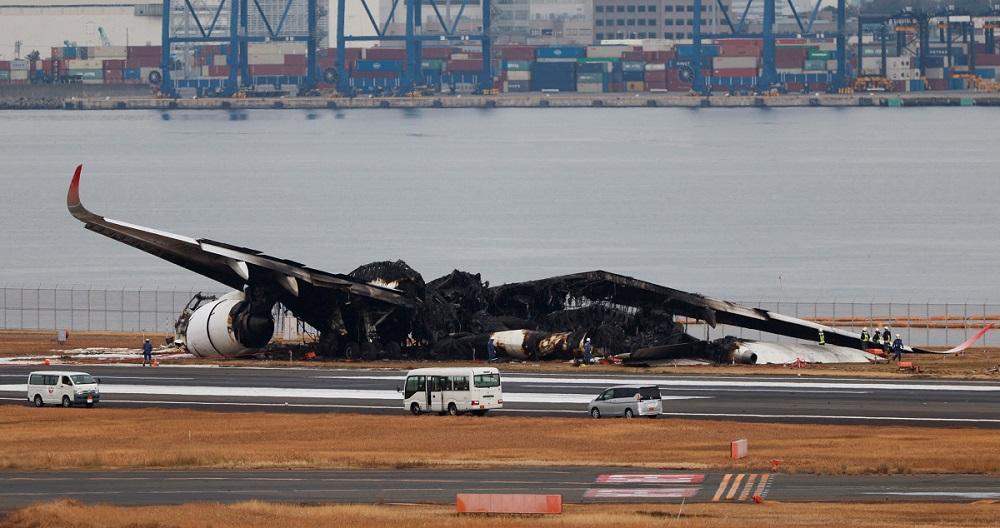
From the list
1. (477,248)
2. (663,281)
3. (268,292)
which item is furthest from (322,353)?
(477,248)

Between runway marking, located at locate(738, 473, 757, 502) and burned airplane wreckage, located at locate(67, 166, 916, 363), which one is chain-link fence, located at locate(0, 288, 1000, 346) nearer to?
burned airplane wreckage, located at locate(67, 166, 916, 363)

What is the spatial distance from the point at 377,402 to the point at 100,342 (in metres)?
34.5

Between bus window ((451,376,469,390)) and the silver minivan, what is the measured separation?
4639mm

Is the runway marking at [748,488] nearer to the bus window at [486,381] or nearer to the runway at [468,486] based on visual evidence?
the runway at [468,486]

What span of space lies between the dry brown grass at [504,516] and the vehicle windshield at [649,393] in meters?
19.4

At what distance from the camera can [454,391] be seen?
62125 millimetres

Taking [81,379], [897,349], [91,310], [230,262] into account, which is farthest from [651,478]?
[91,310]

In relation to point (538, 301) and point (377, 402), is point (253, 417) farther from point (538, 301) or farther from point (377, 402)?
point (538, 301)

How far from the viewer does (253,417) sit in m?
63.1

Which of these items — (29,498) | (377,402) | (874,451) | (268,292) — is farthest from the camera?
(268,292)

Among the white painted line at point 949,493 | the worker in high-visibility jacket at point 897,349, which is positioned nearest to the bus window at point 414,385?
the white painted line at point 949,493

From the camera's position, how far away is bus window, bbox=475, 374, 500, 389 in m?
61.8

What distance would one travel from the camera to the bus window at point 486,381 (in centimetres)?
6175

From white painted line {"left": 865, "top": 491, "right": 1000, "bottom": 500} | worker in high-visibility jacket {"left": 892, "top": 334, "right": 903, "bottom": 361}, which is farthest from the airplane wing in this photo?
white painted line {"left": 865, "top": 491, "right": 1000, "bottom": 500}
